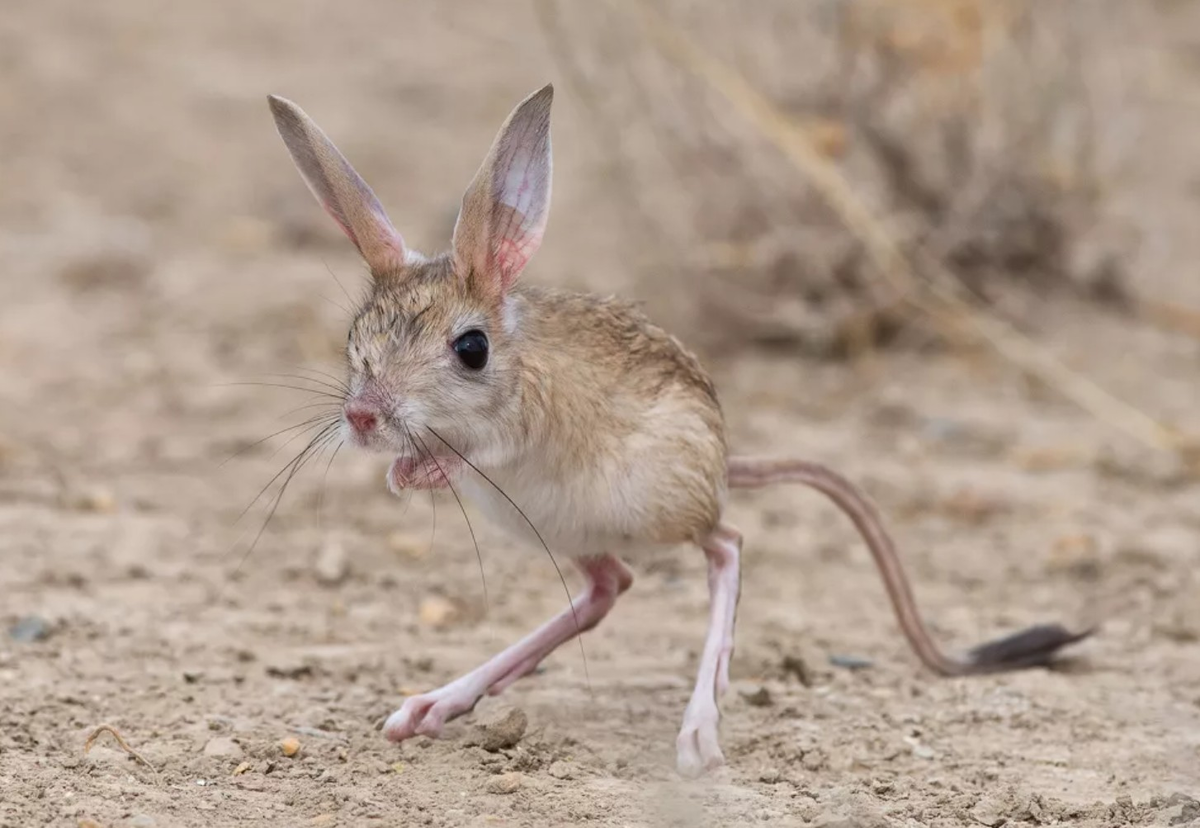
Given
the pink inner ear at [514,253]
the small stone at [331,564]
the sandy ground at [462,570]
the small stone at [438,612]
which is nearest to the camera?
the sandy ground at [462,570]

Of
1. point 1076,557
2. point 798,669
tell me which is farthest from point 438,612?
point 1076,557

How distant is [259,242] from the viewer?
8.60m

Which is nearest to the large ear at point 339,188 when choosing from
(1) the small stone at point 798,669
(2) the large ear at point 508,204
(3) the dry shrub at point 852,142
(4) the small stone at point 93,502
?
(2) the large ear at point 508,204

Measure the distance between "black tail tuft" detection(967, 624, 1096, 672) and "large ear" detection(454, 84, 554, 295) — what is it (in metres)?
1.55

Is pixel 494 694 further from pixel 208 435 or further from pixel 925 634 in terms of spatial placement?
pixel 208 435

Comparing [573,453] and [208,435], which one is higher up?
[208,435]

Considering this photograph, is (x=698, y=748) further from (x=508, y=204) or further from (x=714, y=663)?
(x=508, y=204)

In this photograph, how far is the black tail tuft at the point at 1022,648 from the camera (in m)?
4.30

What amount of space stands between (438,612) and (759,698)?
109 centimetres

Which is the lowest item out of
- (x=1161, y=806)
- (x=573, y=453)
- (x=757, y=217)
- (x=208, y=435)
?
(x=1161, y=806)

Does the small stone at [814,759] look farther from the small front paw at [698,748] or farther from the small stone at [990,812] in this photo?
the small stone at [990,812]

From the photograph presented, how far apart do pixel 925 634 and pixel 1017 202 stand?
3618 millimetres

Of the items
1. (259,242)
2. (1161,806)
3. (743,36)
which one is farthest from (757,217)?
(1161,806)

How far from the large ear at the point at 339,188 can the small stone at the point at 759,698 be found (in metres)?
1.28
